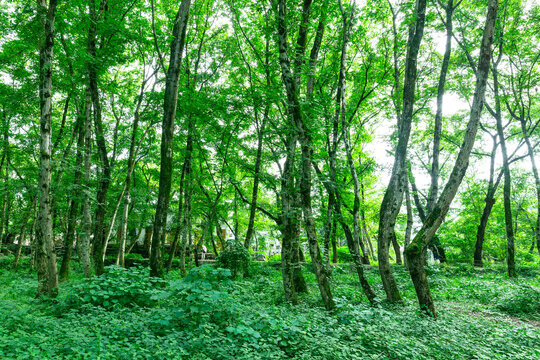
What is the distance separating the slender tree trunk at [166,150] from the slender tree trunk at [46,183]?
219 cm

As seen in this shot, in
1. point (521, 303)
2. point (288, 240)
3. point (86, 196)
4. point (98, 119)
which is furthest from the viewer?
point (98, 119)

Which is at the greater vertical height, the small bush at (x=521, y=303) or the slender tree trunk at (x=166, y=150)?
the slender tree trunk at (x=166, y=150)

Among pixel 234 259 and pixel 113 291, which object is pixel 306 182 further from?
pixel 234 259

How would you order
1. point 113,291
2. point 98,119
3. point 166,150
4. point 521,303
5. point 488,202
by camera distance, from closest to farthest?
point 113,291 < point 166,150 < point 521,303 < point 98,119 < point 488,202

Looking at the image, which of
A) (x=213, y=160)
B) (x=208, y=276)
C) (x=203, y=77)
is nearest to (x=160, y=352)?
(x=208, y=276)

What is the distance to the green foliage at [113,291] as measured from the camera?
5741mm

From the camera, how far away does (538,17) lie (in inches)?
502

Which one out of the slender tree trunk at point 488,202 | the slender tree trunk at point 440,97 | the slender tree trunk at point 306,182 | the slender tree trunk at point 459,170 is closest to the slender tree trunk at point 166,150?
the slender tree trunk at point 306,182

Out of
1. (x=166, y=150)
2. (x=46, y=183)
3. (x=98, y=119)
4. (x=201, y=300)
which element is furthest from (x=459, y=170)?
(x=98, y=119)

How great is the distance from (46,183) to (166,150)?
2.71m

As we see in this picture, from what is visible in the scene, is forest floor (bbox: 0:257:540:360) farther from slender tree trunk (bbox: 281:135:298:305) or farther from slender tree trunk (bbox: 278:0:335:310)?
slender tree trunk (bbox: 281:135:298:305)

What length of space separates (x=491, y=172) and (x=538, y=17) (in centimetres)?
874

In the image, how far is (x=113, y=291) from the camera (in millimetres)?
5980

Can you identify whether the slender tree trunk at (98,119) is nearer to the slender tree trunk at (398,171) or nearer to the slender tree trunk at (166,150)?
the slender tree trunk at (166,150)
